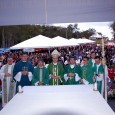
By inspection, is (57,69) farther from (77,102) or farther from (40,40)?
(40,40)

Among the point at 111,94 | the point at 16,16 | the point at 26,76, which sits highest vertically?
the point at 16,16

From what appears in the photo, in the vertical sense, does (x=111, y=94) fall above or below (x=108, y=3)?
below

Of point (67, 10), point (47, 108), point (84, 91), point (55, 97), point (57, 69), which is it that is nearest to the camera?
point (47, 108)

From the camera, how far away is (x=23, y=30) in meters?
70.1

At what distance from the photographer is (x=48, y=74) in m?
7.82

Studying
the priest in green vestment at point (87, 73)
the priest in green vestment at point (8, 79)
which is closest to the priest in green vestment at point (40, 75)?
the priest in green vestment at point (8, 79)

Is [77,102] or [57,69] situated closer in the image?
[77,102]

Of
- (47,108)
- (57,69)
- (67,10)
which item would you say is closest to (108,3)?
(67,10)

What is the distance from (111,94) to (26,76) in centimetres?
381

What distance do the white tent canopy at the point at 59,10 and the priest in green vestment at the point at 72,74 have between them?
1.35 m

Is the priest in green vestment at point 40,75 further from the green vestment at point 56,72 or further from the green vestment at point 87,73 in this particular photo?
the green vestment at point 87,73

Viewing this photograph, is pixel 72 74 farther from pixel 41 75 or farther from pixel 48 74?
pixel 41 75

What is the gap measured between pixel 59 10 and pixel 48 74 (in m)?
1.91

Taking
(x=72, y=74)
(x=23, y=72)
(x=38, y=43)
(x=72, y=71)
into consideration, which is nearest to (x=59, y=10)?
(x=72, y=71)
